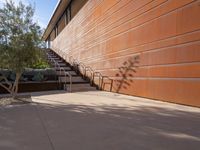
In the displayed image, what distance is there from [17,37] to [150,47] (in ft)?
15.9

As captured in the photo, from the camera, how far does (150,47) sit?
34.5 feet

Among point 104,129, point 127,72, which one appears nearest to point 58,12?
point 127,72

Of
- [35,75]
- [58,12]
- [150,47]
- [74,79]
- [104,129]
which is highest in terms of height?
[58,12]

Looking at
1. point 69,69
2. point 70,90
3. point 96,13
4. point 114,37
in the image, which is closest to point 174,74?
point 114,37

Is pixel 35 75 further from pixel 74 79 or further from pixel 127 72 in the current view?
pixel 127 72

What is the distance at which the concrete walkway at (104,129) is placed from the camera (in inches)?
186

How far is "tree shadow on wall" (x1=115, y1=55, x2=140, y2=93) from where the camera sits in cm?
1183

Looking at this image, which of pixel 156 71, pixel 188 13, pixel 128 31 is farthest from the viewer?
pixel 128 31

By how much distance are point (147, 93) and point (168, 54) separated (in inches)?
74.9

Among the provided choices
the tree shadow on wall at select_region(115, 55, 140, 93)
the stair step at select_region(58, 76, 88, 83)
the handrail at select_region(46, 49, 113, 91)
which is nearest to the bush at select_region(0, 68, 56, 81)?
the stair step at select_region(58, 76, 88, 83)

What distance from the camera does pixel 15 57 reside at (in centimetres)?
1122

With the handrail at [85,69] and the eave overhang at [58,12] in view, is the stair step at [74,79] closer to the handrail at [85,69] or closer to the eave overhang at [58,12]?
the handrail at [85,69]

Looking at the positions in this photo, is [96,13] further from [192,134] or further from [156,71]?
[192,134]

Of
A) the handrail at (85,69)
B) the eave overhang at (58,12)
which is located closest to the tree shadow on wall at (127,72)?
the handrail at (85,69)
